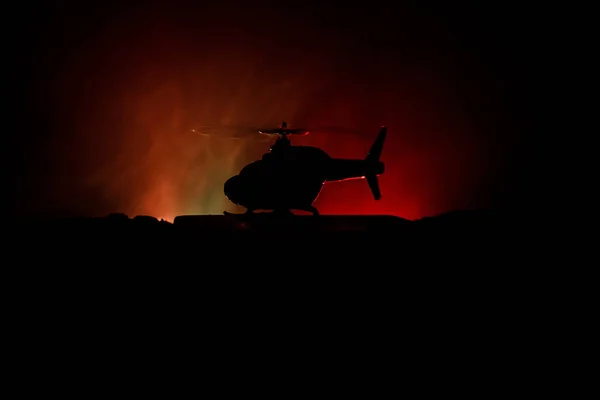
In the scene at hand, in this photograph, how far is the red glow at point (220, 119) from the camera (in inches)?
242

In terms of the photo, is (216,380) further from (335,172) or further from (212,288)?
(335,172)

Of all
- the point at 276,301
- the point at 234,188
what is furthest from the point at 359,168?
the point at 276,301

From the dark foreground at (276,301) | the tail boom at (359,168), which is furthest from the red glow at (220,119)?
the dark foreground at (276,301)

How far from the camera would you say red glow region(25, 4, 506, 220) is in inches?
242

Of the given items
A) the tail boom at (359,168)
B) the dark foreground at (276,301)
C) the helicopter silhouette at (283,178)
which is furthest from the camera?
the tail boom at (359,168)

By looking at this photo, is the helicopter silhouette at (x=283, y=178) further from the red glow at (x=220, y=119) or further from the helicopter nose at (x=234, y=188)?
the red glow at (x=220, y=119)

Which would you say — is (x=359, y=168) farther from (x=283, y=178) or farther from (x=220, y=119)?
(x=220, y=119)

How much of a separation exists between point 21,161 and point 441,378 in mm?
5474

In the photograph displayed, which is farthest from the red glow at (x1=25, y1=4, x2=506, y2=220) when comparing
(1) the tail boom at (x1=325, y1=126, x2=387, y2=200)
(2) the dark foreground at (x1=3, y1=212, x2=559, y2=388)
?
(2) the dark foreground at (x1=3, y1=212, x2=559, y2=388)

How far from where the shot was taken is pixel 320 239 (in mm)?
3896

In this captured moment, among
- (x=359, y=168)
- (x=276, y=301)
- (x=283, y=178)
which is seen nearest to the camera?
(x=276, y=301)

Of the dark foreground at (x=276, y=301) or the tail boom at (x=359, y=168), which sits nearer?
the dark foreground at (x=276, y=301)

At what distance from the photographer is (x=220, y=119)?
22.5 ft

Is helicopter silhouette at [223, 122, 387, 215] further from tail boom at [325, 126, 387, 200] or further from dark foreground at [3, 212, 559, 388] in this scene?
dark foreground at [3, 212, 559, 388]
